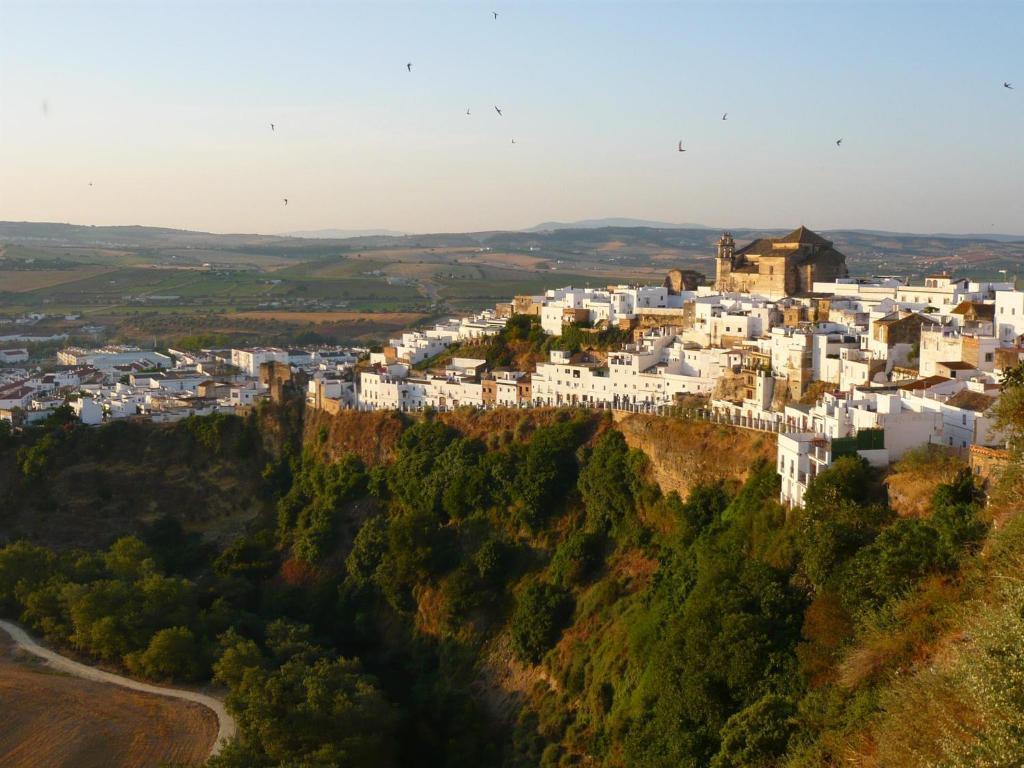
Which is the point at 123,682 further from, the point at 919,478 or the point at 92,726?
the point at 919,478

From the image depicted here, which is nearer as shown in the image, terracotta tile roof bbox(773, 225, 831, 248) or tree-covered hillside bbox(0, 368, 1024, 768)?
tree-covered hillside bbox(0, 368, 1024, 768)

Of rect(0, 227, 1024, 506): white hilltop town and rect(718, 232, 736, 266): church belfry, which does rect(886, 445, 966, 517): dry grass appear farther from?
rect(718, 232, 736, 266): church belfry

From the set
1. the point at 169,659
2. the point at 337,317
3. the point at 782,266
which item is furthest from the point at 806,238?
the point at 337,317

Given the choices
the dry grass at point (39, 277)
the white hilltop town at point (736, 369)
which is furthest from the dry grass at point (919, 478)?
the dry grass at point (39, 277)

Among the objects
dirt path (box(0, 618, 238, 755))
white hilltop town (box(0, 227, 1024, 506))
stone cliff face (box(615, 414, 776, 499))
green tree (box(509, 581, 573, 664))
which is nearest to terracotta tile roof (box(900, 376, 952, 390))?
white hilltop town (box(0, 227, 1024, 506))

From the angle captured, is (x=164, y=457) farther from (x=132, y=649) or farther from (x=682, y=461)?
(x=682, y=461)

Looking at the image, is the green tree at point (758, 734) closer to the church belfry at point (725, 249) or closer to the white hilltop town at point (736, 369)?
the white hilltop town at point (736, 369)

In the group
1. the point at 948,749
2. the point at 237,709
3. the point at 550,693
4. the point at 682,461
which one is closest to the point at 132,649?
the point at 237,709
